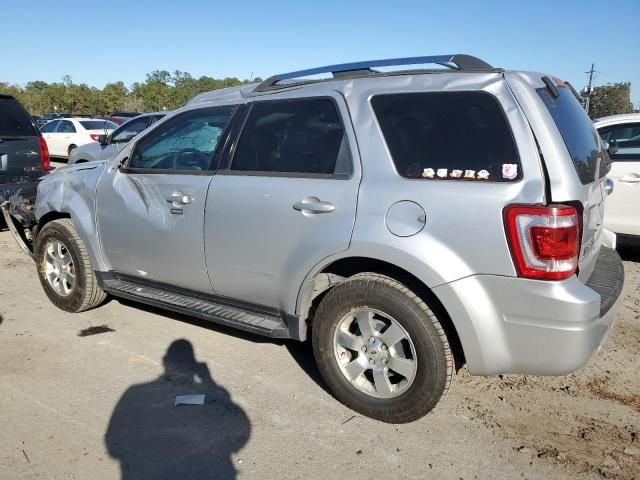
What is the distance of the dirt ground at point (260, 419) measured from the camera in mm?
2578

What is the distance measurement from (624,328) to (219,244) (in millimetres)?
3339

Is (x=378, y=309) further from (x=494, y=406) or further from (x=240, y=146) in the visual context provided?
(x=240, y=146)

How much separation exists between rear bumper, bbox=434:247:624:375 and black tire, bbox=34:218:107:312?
118 inches

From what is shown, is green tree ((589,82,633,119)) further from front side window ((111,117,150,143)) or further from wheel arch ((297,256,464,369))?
wheel arch ((297,256,464,369))

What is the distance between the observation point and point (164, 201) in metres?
3.62

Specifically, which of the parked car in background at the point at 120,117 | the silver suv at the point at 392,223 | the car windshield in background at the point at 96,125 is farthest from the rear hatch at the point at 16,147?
the parked car in background at the point at 120,117

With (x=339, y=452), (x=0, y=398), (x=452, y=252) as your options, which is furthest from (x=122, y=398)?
(x=452, y=252)

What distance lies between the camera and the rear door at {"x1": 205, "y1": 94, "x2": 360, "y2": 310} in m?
2.90

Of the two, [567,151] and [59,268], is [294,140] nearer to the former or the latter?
[567,151]

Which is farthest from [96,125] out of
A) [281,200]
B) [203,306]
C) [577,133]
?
[577,133]

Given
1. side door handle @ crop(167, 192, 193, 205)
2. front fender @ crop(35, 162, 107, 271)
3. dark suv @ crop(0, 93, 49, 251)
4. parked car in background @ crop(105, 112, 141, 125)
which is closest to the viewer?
side door handle @ crop(167, 192, 193, 205)

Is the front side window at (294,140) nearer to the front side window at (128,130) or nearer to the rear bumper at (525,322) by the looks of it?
the rear bumper at (525,322)

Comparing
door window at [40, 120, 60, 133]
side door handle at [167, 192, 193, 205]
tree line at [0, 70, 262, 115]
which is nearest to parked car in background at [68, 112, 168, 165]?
side door handle at [167, 192, 193, 205]

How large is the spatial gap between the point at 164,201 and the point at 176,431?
157 cm
